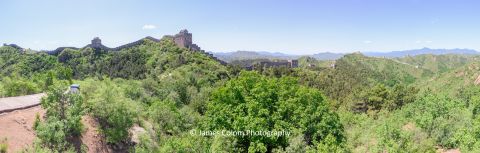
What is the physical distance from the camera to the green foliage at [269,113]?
30.2 metres

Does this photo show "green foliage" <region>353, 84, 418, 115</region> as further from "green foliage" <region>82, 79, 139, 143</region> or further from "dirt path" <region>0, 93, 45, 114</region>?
"dirt path" <region>0, 93, 45, 114</region>

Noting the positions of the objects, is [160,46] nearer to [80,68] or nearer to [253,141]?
[80,68]

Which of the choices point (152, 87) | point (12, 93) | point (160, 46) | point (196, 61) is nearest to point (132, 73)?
point (196, 61)

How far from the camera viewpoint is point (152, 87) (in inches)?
2387

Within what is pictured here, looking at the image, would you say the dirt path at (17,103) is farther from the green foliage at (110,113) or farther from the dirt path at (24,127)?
the green foliage at (110,113)

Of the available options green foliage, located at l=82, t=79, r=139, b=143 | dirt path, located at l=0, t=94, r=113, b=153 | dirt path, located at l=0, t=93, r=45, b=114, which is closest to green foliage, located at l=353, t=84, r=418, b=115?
green foliage, located at l=82, t=79, r=139, b=143

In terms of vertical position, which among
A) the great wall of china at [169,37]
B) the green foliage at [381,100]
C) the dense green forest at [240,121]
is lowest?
the green foliage at [381,100]

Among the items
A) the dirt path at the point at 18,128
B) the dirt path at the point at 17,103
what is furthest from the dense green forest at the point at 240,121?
the dirt path at the point at 17,103

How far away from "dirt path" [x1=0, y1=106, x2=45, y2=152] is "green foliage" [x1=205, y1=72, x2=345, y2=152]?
14.0 m

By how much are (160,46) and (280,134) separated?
105443mm

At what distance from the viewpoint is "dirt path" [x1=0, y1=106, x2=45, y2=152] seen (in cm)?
2458

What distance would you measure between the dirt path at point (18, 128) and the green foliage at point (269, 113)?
14.0 metres

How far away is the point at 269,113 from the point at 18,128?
64.1ft

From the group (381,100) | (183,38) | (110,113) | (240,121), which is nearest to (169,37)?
(183,38)
